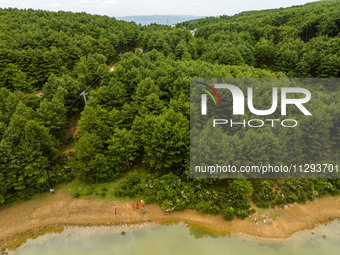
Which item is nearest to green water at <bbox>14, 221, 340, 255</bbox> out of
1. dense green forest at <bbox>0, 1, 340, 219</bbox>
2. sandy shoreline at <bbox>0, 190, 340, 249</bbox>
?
sandy shoreline at <bbox>0, 190, 340, 249</bbox>

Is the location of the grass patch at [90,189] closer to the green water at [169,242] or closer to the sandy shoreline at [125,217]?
the sandy shoreline at [125,217]

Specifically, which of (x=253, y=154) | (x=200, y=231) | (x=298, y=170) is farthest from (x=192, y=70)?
(x=200, y=231)

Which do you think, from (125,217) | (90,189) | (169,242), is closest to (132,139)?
(90,189)

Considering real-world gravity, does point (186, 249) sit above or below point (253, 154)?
below

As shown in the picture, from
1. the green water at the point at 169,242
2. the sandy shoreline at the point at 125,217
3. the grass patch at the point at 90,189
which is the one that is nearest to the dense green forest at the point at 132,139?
the grass patch at the point at 90,189

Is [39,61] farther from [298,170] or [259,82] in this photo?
[298,170]
